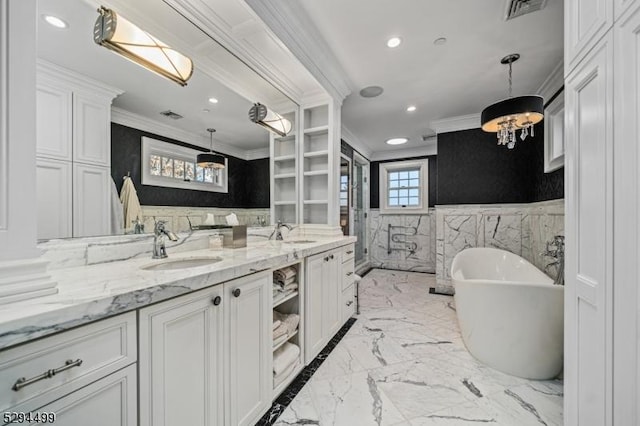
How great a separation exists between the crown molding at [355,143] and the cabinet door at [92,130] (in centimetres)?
319

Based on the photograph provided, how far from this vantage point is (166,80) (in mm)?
1497

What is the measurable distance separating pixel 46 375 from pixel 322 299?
1.59 m

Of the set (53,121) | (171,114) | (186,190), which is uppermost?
(171,114)

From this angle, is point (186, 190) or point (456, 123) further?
point (456, 123)

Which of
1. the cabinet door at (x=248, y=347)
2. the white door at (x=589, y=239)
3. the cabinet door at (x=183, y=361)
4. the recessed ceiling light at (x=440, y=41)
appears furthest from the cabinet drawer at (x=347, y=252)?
the recessed ceiling light at (x=440, y=41)

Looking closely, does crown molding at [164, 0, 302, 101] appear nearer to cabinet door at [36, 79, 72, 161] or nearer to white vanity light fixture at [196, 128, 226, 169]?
white vanity light fixture at [196, 128, 226, 169]

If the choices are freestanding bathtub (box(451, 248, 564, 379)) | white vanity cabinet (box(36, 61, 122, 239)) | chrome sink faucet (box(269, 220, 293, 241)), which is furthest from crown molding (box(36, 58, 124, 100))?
freestanding bathtub (box(451, 248, 564, 379))

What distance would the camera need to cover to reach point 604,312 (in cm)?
81

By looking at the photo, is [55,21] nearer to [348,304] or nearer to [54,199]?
[54,199]

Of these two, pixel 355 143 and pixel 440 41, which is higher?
pixel 440 41

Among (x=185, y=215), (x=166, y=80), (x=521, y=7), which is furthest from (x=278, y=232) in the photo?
(x=521, y=7)

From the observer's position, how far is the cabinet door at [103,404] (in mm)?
639

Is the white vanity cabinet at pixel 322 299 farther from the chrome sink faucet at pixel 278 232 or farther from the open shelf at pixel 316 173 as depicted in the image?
the open shelf at pixel 316 173

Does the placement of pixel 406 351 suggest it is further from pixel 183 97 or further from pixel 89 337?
pixel 183 97
